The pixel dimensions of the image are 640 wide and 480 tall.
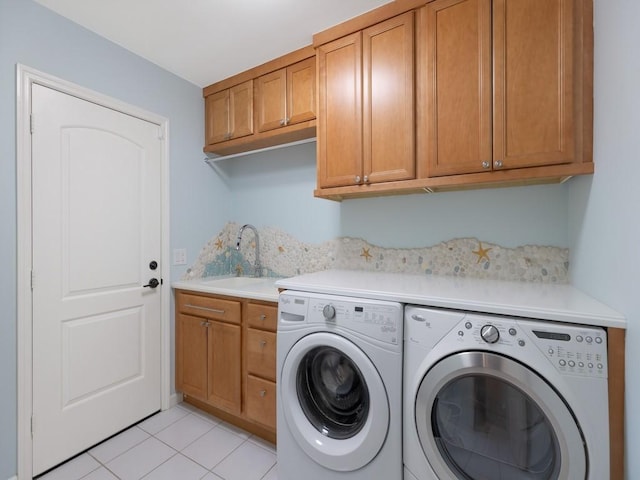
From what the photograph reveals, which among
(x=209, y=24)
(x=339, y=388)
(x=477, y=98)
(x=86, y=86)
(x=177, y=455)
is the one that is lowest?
(x=177, y=455)

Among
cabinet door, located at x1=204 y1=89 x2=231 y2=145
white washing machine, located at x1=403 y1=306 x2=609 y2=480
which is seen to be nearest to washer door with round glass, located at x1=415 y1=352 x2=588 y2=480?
white washing machine, located at x1=403 y1=306 x2=609 y2=480

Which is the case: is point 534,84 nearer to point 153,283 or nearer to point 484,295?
point 484,295

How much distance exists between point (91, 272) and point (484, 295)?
2.15m

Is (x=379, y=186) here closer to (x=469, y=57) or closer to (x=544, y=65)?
(x=469, y=57)

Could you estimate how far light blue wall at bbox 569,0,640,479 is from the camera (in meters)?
0.83

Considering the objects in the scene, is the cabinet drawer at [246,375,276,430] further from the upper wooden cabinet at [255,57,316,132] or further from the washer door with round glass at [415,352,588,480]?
the upper wooden cabinet at [255,57,316,132]

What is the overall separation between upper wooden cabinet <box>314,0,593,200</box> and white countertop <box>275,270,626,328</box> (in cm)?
51

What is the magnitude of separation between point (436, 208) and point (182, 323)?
77.5 inches

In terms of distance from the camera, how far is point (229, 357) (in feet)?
6.17

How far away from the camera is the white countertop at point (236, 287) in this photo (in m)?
1.76

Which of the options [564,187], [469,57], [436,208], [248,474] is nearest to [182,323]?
[248,474]

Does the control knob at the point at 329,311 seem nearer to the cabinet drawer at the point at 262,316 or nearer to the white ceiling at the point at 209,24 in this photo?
the cabinet drawer at the point at 262,316

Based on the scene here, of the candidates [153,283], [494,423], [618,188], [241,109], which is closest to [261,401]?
[153,283]

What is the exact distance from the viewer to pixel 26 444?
58.4 inches
